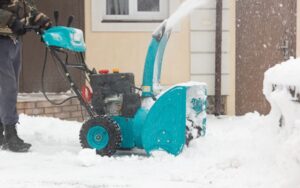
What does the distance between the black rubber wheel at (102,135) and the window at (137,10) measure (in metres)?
3.95

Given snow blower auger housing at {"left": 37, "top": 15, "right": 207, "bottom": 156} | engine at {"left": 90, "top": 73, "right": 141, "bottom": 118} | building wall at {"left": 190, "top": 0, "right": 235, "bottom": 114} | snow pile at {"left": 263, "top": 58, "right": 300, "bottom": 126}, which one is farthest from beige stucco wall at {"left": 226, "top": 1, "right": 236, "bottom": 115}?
snow pile at {"left": 263, "top": 58, "right": 300, "bottom": 126}

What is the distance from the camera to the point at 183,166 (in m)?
4.33

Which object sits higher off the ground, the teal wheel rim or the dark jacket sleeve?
the dark jacket sleeve

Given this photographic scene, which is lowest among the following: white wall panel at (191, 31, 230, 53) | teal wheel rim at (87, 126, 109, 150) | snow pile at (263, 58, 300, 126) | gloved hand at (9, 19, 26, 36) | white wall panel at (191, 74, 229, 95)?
teal wheel rim at (87, 126, 109, 150)

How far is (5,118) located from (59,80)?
10.4 feet

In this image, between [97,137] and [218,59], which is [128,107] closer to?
[97,137]

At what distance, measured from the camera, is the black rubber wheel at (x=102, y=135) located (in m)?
4.69

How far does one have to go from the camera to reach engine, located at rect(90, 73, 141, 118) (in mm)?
4770

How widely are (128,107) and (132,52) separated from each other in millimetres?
3690

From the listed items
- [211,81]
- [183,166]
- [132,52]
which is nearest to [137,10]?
[132,52]

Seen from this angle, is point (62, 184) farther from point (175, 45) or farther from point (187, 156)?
point (175, 45)

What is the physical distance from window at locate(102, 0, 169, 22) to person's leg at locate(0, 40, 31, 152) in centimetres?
361

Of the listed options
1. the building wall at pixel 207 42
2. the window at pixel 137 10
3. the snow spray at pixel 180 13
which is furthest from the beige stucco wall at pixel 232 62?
the snow spray at pixel 180 13

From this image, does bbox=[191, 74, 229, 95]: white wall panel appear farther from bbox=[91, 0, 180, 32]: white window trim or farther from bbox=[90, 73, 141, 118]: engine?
bbox=[90, 73, 141, 118]: engine
